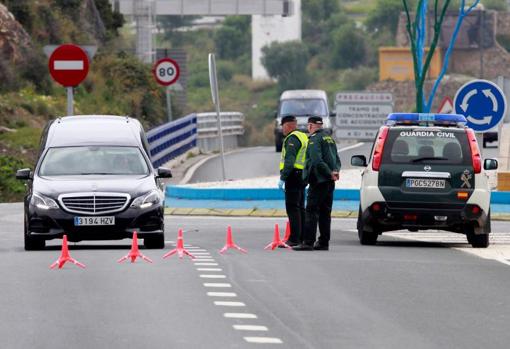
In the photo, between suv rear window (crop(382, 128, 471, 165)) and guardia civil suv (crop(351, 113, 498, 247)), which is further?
suv rear window (crop(382, 128, 471, 165))

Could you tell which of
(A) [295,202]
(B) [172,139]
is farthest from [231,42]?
(A) [295,202]

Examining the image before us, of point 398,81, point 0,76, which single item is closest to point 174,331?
point 0,76

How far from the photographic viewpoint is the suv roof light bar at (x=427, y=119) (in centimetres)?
2303

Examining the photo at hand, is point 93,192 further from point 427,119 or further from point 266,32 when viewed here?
point 266,32

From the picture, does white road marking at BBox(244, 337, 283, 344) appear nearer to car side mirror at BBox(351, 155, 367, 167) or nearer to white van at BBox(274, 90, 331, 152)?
car side mirror at BBox(351, 155, 367, 167)

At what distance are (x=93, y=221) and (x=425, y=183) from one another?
14.1 feet

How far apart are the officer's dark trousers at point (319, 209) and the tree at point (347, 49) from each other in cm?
16354

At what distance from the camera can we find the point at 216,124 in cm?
5706

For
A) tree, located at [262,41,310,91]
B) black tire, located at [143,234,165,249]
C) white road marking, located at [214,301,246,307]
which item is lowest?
tree, located at [262,41,310,91]

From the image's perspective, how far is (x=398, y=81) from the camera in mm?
151000

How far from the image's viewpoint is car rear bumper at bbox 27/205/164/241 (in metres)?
21.1

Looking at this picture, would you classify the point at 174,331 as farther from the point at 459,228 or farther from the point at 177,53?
the point at 177,53

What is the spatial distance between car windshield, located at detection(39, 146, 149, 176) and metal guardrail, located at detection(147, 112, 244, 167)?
17.6 meters

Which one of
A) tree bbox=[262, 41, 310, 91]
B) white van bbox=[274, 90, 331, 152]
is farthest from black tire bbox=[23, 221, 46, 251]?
tree bbox=[262, 41, 310, 91]
